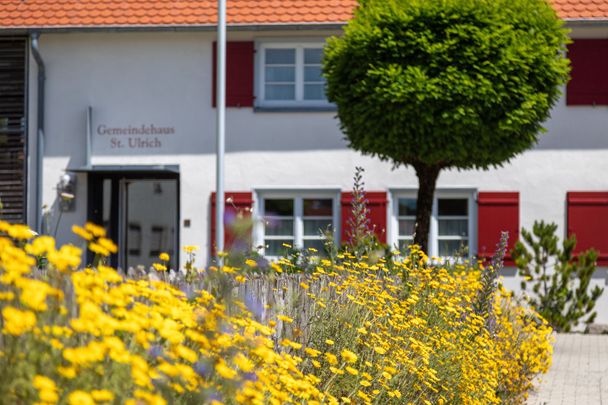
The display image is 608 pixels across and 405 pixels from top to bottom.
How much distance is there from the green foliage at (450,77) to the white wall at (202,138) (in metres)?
3.96

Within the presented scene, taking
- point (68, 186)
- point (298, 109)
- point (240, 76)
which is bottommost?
point (68, 186)

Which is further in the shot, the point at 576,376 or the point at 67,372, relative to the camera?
the point at 576,376

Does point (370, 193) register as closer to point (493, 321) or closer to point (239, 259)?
point (493, 321)

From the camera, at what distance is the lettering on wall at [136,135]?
1678 cm

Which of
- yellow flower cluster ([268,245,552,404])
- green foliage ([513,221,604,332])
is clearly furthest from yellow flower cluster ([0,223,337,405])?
green foliage ([513,221,604,332])

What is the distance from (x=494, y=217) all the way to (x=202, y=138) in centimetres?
475

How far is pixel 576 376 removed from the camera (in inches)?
415

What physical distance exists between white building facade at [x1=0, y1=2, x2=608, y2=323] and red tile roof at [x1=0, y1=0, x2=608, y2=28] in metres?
0.14

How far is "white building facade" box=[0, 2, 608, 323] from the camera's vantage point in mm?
16234

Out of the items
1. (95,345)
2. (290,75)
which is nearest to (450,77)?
(290,75)

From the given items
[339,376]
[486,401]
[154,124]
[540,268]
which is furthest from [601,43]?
[339,376]

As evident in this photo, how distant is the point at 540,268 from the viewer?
15805 mm

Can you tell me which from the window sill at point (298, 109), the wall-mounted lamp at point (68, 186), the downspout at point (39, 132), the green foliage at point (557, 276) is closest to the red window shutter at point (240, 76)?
the window sill at point (298, 109)

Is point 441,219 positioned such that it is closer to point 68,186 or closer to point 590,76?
point 590,76
